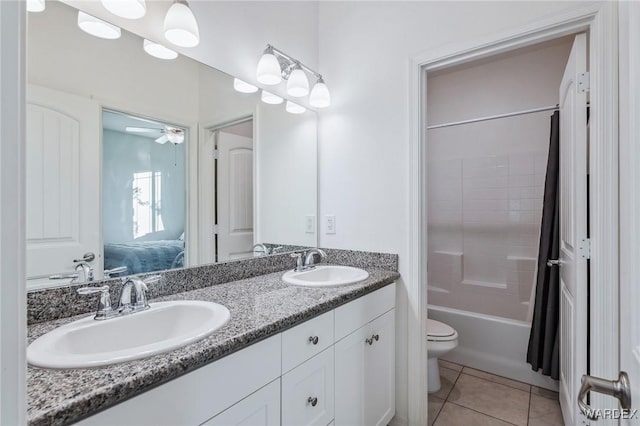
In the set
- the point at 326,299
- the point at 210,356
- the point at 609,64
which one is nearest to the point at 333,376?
the point at 326,299

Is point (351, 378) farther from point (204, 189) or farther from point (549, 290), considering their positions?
point (549, 290)

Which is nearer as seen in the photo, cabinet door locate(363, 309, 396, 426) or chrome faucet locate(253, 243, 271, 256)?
cabinet door locate(363, 309, 396, 426)

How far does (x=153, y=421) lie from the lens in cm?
68

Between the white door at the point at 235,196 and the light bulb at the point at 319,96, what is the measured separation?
1.63ft

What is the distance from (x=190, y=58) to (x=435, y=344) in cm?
213

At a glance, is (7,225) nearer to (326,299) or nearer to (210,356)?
(210,356)

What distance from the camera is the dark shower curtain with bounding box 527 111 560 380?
1.96 metres

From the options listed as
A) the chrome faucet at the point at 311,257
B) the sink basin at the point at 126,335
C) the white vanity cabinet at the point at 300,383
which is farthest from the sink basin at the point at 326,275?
the sink basin at the point at 126,335

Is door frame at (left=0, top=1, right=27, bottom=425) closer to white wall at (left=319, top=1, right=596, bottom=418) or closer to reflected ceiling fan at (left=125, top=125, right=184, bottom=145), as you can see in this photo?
reflected ceiling fan at (left=125, top=125, right=184, bottom=145)

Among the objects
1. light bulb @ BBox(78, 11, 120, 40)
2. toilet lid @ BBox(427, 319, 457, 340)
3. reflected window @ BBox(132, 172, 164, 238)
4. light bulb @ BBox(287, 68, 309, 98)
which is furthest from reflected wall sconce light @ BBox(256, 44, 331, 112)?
toilet lid @ BBox(427, 319, 457, 340)

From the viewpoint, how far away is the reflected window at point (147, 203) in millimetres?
1196

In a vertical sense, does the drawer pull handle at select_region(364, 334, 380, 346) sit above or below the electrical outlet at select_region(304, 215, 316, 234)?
below

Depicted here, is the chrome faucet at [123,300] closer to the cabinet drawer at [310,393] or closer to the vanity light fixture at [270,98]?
the cabinet drawer at [310,393]

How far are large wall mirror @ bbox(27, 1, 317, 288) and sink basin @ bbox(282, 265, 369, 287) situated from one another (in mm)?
268
